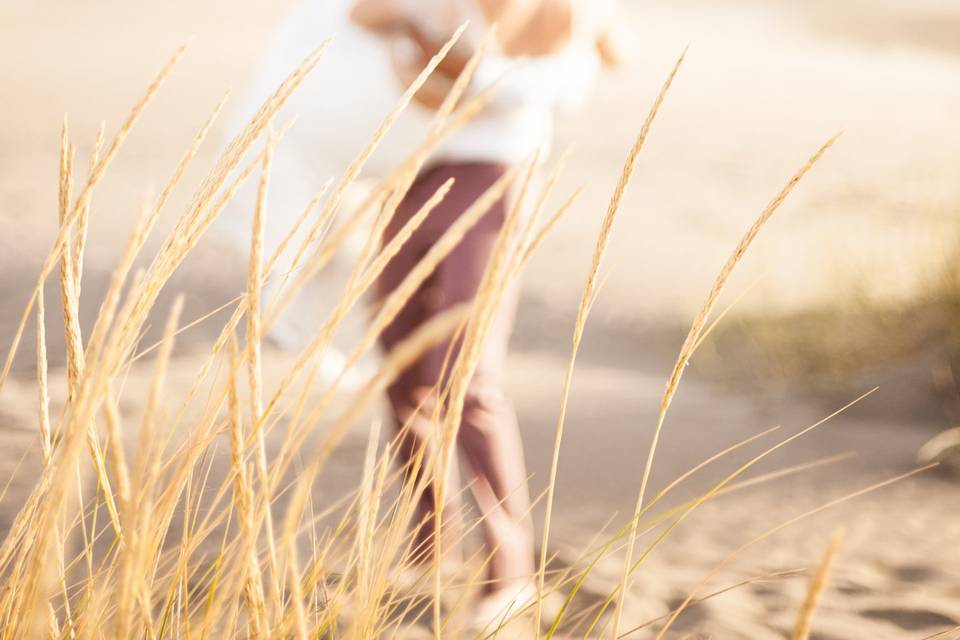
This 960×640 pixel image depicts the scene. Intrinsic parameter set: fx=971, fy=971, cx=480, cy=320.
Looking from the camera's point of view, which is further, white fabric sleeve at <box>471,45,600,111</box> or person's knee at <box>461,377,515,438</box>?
person's knee at <box>461,377,515,438</box>

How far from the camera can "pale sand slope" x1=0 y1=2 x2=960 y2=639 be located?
2562 millimetres

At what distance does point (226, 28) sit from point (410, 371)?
56.0 ft

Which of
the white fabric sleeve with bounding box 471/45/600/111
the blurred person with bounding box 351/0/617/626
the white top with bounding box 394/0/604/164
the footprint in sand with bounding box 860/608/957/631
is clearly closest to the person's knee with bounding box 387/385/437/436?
the blurred person with bounding box 351/0/617/626

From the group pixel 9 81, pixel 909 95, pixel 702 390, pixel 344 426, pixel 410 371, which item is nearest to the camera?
pixel 344 426

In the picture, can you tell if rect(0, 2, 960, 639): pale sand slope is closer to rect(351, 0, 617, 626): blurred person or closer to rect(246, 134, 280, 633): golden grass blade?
rect(351, 0, 617, 626): blurred person

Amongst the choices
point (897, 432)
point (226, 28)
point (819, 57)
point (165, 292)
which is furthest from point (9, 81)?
point (819, 57)

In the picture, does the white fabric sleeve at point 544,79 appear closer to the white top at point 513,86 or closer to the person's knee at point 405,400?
the white top at point 513,86

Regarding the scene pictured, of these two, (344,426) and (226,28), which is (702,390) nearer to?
(344,426)

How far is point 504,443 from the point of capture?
1.76 meters

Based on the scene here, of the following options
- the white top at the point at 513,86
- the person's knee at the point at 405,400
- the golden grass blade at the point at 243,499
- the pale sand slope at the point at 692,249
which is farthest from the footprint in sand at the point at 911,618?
the golden grass blade at the point at 243,499

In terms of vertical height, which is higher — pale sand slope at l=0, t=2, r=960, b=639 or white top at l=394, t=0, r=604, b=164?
white top at l=394, t=0, r=604, b=164

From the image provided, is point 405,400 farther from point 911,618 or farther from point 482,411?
point 911,618

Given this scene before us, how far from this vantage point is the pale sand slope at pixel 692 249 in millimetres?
2562

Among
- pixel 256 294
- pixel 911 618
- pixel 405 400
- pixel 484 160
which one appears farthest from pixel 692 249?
pixel 256 294
